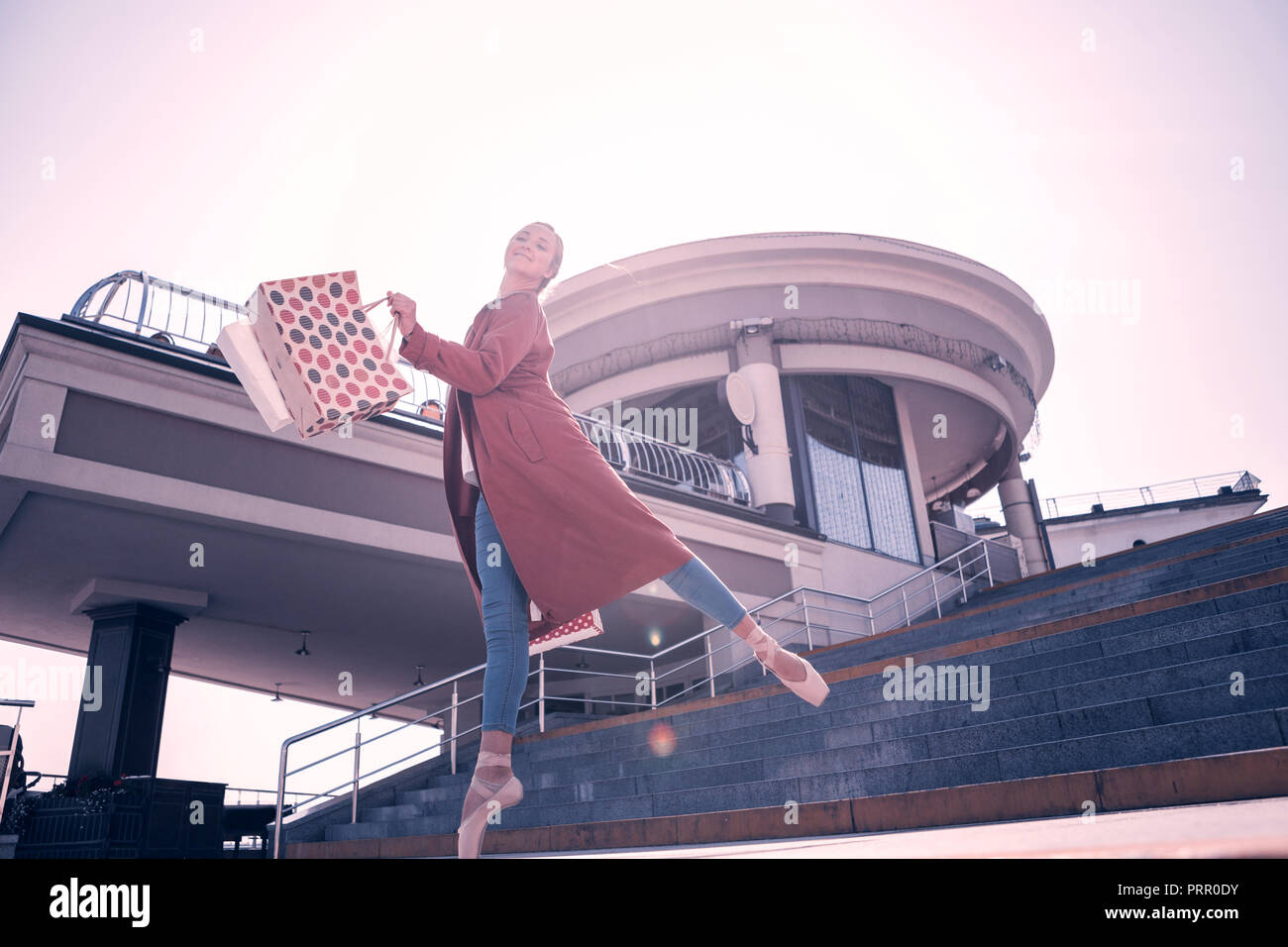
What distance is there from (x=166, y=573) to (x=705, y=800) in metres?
8.11

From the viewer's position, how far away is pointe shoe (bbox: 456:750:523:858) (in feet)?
8.43

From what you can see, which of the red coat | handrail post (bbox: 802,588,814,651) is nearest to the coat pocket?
the red coat

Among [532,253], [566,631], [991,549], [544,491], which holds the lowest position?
[566,631]

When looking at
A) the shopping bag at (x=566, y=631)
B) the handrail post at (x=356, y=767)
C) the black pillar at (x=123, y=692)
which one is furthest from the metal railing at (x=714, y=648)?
the shopping bag at (x=566, y=631)

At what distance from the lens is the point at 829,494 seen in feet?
53.7

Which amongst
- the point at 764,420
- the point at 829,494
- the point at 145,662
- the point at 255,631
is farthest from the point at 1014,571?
the point at 145,662

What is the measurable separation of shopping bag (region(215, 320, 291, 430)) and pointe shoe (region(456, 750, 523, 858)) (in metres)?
1.29

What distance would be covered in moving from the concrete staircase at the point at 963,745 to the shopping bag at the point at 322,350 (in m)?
2.96

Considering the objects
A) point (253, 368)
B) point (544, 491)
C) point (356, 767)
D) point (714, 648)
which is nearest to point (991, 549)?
point (714, 648)

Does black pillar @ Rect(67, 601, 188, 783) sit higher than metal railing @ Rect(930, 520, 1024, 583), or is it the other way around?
metal railing @ Rect(930, 520, 1024, 583)

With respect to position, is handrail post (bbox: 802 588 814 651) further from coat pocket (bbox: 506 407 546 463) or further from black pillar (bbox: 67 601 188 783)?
coat pocket (bbox: 506 407 546 463)

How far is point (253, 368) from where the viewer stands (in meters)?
2.66

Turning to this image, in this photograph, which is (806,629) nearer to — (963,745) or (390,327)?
(963,745)

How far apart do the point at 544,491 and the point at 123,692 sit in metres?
9.95
